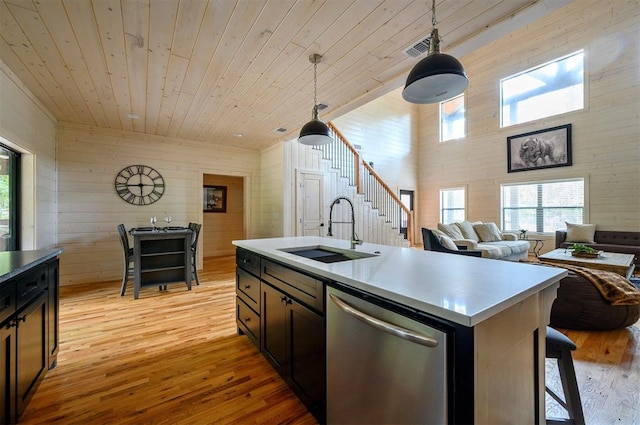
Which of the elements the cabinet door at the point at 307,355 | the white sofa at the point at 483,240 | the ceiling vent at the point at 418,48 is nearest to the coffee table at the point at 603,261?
the white sofa at the point at 483,240

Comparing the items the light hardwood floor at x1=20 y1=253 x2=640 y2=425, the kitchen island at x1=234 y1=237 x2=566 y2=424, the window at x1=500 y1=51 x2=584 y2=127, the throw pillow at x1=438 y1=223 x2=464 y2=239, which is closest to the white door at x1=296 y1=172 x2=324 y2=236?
the throw pillow at x1=438 y1=223 x2=464 y2=239

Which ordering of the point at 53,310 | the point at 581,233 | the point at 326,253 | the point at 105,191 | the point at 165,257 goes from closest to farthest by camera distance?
the point at 53,310 → the point at 326,253 → the point at 165,257 → the point at 105,191 → the point at 581,233

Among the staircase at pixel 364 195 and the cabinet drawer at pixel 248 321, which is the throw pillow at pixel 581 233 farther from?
the cabinet drawer at pixel 248 321

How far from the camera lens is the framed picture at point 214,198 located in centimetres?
724

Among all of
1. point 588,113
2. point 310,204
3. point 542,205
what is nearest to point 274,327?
point 310,204

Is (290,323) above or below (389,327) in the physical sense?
below

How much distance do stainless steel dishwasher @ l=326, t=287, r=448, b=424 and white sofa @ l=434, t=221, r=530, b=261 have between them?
363 centimetres

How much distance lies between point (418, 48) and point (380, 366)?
2.56 metres

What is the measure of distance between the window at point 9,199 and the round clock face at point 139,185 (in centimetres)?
146

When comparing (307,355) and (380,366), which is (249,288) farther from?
(380,366)

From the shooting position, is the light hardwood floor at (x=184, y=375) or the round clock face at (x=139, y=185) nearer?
the light hardwood floor at (x=184, y=375)

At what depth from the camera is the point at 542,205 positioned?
7.01 metres

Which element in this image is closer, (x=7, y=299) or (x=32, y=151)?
(x=7, y=299)

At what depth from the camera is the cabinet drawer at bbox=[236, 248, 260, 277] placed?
7.20ft
